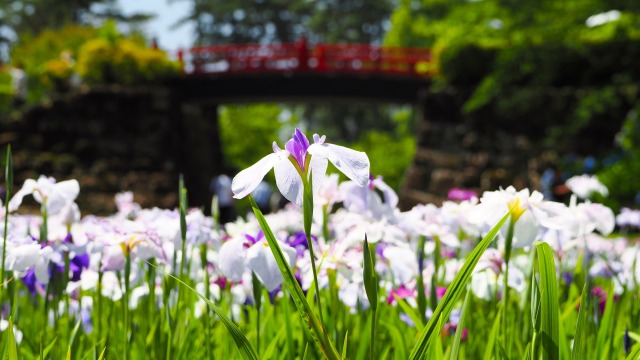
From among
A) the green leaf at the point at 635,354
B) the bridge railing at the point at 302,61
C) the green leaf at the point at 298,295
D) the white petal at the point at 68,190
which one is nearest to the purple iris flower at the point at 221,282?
the white petal at the point at 68,190

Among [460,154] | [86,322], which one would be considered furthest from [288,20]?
[86,322]

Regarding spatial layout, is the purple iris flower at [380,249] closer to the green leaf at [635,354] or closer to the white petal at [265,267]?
the white petal at [265,267]

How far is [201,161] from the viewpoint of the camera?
1902 cm

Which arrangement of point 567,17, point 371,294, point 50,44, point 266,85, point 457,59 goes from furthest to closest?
Answer: point 50,44, point 266,85, point 457,59, point 567,17, point 371,294

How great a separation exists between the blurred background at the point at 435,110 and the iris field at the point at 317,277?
9.00 m

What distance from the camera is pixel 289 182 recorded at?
3.20 feet

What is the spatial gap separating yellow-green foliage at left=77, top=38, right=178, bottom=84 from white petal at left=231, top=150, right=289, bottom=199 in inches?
634

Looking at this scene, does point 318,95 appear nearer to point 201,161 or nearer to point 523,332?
point 201,161

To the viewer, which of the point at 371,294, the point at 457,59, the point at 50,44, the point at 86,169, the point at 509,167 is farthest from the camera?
the point at 50,44

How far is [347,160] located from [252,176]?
0.44 ft

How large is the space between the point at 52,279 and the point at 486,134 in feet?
41.7

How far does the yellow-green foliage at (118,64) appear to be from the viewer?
16.1m

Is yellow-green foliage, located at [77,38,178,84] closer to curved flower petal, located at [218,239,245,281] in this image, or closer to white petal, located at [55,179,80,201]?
white petal, located at [55,179,80,201]

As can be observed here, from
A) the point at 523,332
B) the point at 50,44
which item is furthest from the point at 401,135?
the point at 523,332
